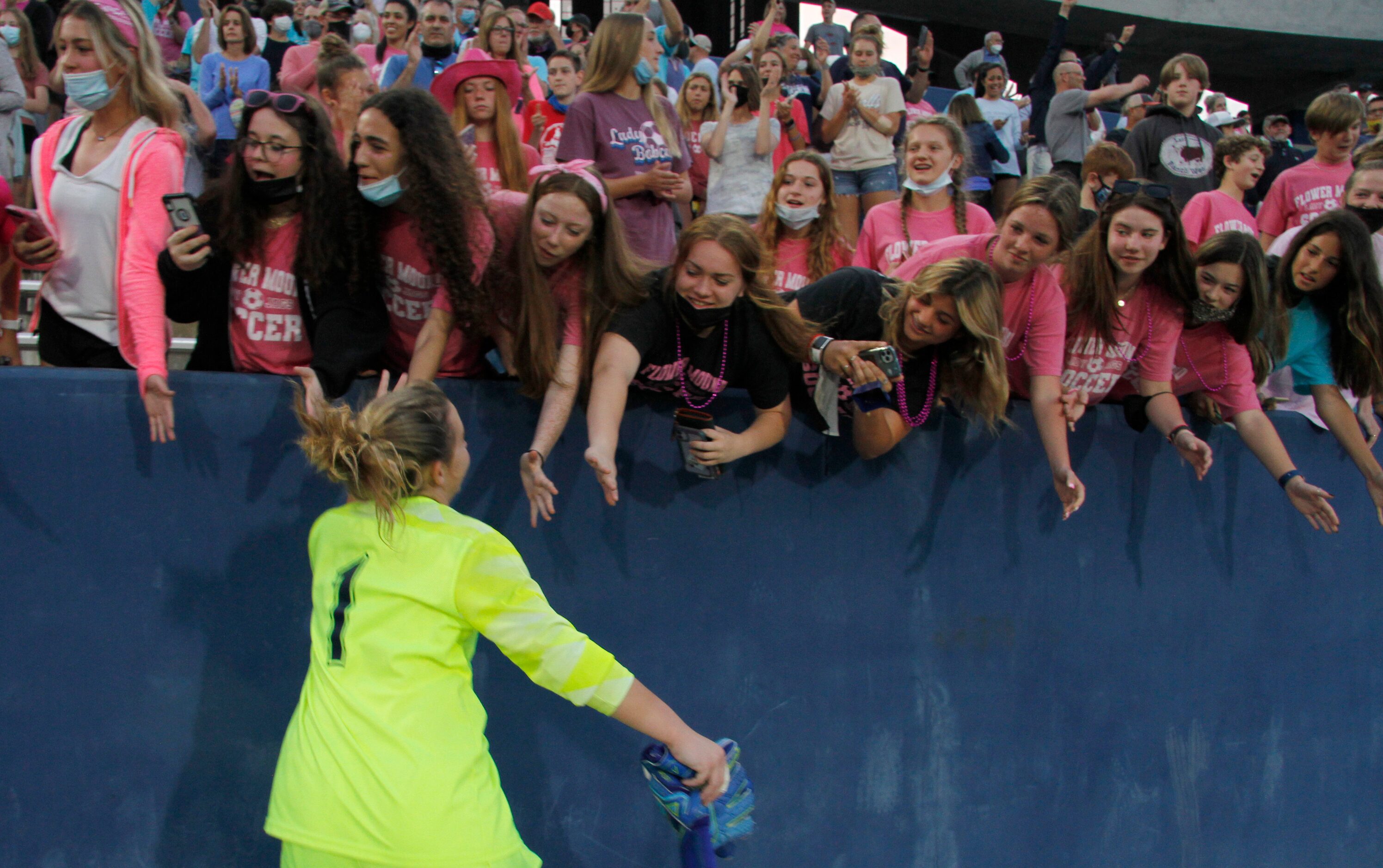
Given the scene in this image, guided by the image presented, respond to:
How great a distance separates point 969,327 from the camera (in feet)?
10.1

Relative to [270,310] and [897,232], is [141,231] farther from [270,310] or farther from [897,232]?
[897,232]

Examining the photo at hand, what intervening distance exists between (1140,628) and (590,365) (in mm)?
2360

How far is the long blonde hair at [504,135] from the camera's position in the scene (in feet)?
13.2

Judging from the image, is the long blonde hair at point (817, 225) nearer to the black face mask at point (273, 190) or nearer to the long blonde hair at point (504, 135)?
the long blonde hair at point (504, 135)

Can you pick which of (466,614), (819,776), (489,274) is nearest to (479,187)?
(489,274)

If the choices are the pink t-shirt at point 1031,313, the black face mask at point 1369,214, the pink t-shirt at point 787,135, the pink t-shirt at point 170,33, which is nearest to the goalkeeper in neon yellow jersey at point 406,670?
the pink t-shirt at point 1031,313

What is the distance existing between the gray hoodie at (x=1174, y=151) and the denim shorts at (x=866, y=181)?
1382mm

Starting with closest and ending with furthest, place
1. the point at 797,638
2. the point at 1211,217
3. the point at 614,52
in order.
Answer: the point at 797,638 < the point at 614,52 < the point at 1211,217

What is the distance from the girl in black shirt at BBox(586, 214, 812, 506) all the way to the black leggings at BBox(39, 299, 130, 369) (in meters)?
1.33

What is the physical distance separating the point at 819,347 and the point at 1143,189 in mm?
1482

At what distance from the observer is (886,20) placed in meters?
18.1

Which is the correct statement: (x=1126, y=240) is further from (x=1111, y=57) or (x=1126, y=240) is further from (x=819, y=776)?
(x=1111, y=57)

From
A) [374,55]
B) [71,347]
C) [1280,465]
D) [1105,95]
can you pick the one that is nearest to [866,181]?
[1105,95]

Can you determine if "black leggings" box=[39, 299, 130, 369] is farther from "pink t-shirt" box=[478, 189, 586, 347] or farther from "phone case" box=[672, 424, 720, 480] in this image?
"phone case" box=[672, 424, 720, 480]
